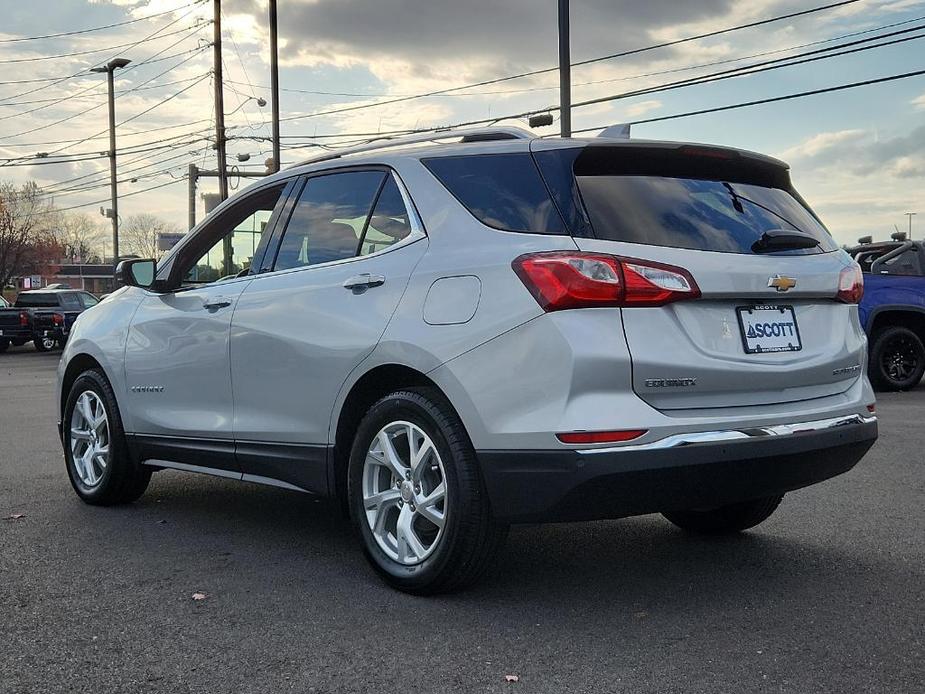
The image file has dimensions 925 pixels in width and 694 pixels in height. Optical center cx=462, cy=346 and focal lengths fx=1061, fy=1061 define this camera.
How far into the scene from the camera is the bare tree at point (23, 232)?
189 ft

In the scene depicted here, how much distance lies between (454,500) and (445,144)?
5.05 feet

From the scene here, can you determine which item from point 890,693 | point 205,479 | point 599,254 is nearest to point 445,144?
point 599,254

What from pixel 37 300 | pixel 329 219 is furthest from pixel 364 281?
pixel 37 300

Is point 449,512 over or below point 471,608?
over

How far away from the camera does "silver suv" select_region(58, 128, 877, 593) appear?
3.65 meters

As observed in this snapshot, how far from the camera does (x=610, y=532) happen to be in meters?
5.30

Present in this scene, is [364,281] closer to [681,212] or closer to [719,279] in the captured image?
[681,212]

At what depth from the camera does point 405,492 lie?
4.20 m

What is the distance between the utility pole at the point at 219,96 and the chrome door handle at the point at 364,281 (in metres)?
30.7

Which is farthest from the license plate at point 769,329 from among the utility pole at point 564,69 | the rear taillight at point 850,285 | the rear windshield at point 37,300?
the rear windshield at point 37,300

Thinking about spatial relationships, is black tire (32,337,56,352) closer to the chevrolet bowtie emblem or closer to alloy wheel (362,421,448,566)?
alloy wheel (362,421,448,566)

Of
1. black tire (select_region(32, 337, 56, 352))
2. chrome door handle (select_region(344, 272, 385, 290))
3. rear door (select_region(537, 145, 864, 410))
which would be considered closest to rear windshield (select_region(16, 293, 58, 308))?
black tire (select_region(32, 337, 56, 352))

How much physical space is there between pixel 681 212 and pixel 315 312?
1.63 meters

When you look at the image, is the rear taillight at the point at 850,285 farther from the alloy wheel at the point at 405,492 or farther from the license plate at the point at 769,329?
the alloy wheel at the point at 405,492
